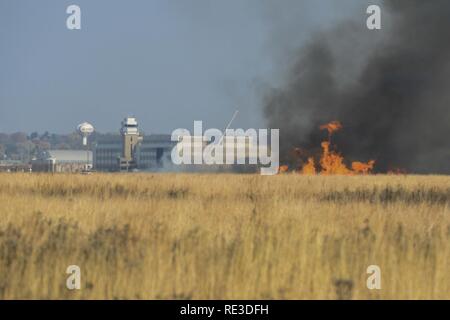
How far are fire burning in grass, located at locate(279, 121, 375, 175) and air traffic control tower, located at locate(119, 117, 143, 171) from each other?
9930 centimetres

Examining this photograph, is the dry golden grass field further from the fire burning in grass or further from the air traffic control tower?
the air traffic control tower

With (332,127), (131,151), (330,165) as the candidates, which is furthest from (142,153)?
(330,165)

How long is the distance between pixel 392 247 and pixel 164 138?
161800 mm

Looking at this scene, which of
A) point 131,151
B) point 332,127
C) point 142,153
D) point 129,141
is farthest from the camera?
point 129,141

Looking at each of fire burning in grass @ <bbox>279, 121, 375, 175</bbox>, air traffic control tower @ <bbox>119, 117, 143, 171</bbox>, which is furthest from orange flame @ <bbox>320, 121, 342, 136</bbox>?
air traffic control tower @ <bbox>119, 117, 143, 171</bbox>

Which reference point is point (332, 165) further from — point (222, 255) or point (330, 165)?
point (222, 255)

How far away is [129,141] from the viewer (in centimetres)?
19412

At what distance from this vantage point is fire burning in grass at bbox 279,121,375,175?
68.6 metres

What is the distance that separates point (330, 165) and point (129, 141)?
417 feet

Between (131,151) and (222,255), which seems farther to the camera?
(131,151)

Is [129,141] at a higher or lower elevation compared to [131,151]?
higher

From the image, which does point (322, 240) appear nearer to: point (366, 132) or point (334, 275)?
point (334, 275)

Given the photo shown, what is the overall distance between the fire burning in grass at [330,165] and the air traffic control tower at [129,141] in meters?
99.3
